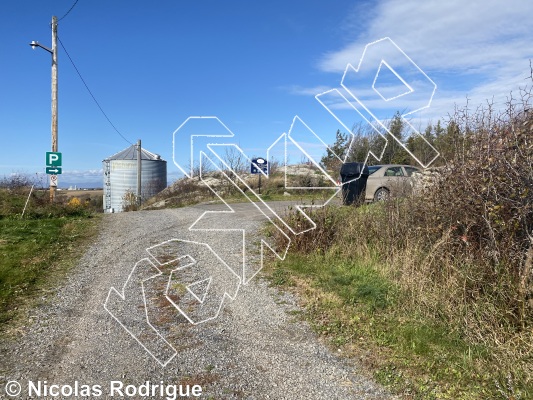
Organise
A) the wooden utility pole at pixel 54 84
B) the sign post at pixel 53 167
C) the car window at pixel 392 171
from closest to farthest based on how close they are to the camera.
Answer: the car window at pixel 392 171
the sign post at pixel 53 167
the wooden utility pole at pixel 54 84

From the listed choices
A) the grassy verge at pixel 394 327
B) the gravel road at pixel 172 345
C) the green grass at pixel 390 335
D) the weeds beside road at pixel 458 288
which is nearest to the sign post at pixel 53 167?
the gravel road at pixel 172 345

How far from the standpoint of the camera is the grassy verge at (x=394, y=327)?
309cm

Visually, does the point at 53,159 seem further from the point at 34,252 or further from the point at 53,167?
the point at 34,252

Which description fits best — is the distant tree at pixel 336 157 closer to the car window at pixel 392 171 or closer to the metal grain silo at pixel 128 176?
the car window at pixel 392 171

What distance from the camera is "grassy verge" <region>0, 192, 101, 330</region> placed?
5117mm

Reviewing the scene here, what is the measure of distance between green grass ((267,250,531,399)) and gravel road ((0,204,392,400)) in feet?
0.78

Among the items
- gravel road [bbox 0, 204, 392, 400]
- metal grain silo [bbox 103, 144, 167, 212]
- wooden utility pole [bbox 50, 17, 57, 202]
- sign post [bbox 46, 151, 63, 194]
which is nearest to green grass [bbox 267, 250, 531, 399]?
gravel road [bbox 0, 204, 392, 400]

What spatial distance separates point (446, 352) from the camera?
3.51m

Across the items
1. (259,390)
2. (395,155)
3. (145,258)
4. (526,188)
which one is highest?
(395,155)

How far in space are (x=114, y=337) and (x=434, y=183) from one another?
4259 mm

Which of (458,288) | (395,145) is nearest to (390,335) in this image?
(458,288)

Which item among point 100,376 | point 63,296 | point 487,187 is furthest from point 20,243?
point 487,187

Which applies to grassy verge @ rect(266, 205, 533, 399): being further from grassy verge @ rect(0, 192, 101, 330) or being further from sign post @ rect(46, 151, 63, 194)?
sign post @ rect(46, 151, 63, 194)

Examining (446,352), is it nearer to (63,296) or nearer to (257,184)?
(63,296)
